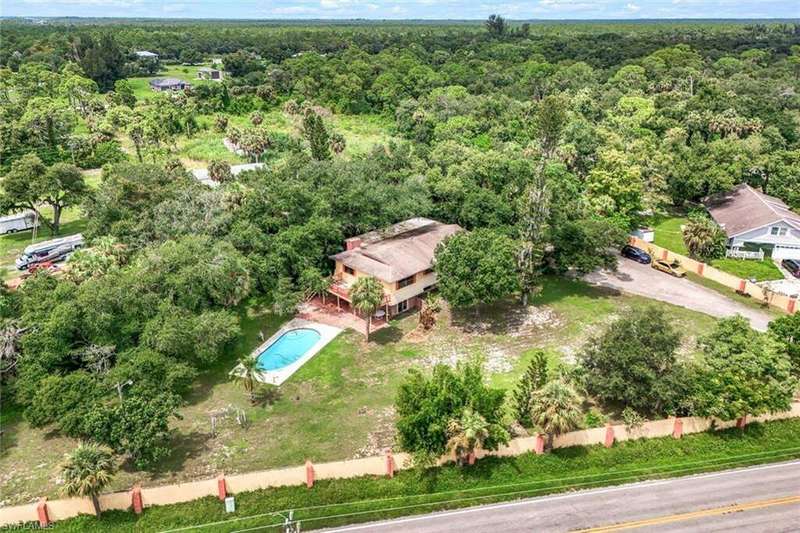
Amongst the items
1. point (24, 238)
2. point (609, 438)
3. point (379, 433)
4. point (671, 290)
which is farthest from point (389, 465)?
point (24, 238)

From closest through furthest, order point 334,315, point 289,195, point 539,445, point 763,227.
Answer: point 539,445
point 334,315
point 289,195
point 763,227

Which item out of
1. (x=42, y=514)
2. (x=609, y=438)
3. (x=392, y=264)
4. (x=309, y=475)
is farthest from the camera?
(x=392, y=264)

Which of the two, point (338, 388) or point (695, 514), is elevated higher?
point (338, 388)

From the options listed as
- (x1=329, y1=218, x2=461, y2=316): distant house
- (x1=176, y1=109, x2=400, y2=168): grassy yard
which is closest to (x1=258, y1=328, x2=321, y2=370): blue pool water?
(x1=329, y1=218, x2=461, y2=316): distant house

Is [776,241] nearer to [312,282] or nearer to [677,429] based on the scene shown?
[677,429]

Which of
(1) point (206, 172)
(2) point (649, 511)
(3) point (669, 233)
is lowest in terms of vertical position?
(2) point (649, 511)

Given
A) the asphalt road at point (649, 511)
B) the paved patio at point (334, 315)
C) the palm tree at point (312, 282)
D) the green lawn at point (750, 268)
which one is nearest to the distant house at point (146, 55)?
the paved patio at point (334, 315)

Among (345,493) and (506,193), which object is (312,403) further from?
(506,193)

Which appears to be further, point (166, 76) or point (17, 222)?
point (166, 76)

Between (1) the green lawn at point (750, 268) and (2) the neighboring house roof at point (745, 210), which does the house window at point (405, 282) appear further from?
(2) the neighboring house roof at point (745, 210)
